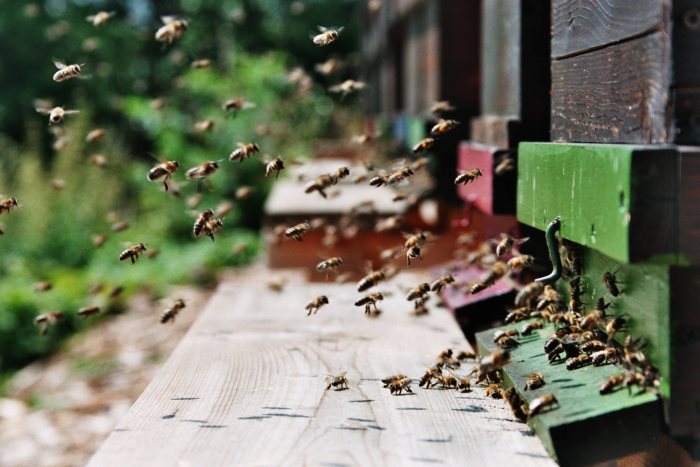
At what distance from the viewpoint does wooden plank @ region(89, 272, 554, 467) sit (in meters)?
1.59

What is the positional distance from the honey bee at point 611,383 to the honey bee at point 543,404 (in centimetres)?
9

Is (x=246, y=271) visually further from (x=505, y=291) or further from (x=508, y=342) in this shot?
(x=508, y=342)

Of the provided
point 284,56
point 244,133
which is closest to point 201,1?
point 284,56

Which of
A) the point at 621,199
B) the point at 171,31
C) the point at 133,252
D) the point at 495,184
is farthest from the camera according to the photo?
the point at 171,31

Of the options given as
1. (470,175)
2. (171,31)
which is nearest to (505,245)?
(470,175)

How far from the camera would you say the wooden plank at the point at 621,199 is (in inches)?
58.3

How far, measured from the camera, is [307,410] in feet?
6.06

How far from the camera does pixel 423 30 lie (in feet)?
20.8

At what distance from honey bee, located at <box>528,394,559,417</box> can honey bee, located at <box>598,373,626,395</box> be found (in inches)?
3.4

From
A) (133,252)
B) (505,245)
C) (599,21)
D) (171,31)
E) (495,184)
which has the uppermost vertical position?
(171,31)

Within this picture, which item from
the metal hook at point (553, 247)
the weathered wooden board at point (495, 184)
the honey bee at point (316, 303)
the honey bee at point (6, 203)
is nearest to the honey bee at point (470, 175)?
the weathered wooden board at point (495, 184)

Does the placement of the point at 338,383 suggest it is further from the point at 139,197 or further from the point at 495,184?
the point at 139,197

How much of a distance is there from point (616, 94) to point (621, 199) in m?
0.42

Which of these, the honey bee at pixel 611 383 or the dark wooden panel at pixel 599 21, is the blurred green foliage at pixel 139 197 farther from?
the honey bee at pixel 611 383
